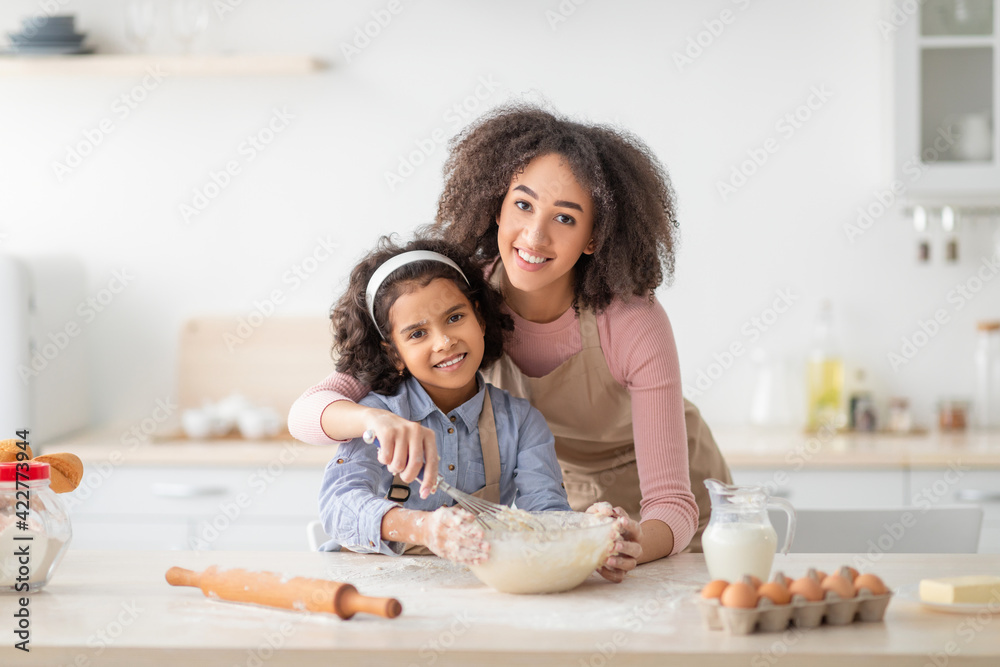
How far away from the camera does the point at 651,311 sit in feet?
5.03

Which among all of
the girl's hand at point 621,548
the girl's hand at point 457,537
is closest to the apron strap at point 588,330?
the girl's hand at point 621,548

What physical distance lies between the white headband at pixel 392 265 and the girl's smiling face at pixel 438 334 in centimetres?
4

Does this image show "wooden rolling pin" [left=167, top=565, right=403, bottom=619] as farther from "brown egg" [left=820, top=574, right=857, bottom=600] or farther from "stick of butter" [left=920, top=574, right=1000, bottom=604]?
"stick of butter" [left=920, top=574, right=1000, bottom=604]

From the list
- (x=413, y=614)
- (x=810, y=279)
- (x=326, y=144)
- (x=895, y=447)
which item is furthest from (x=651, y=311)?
(x=326, y=144)

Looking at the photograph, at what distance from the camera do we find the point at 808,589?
0.94 metres

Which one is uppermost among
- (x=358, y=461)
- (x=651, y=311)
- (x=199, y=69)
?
(x=199, y=69)

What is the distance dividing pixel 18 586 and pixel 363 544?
395 mm

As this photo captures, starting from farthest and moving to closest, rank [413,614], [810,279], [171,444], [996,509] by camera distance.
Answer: [810,279] < [171,444] < [996,509] < [413,614]

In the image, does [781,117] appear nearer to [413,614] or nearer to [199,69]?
[199,69]

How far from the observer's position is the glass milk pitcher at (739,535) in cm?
108

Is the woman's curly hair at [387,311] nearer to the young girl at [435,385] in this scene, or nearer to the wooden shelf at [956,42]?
the young girl at [435,385]

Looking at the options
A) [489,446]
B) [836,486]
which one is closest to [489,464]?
[489,446]

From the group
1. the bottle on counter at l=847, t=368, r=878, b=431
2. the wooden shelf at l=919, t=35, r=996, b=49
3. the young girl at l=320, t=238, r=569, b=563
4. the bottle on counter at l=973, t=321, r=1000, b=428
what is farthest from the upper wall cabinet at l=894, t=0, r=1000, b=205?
the young girl at l=320, t=238, r=569, b=563

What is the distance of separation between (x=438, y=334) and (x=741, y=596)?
2.02 feet
